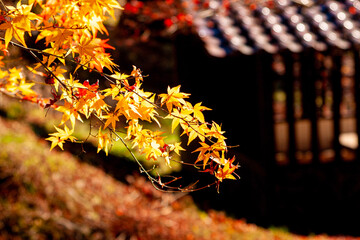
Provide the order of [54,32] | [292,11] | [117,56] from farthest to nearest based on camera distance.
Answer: [117,56] → [292,11] → [54,32]

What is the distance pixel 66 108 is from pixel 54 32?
0.29 meters

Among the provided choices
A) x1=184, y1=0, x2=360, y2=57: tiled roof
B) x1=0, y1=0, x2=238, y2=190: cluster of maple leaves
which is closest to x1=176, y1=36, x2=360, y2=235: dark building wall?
x1=184, y1=0, x2=360, y2=57: tiled roof

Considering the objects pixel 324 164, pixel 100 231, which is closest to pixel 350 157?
pixel 324 164

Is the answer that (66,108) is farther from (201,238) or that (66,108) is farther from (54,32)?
(201,238)

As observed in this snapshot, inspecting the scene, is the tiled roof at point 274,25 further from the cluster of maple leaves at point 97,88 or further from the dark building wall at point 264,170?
the cluster of maple leaves at point 97,88

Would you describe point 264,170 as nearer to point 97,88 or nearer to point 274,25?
point 274,25

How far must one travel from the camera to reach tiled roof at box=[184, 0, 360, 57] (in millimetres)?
5145

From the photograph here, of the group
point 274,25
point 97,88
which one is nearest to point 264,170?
point 274,25

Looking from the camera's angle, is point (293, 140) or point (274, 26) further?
point (293, 140)

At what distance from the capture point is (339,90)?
19.8 feet

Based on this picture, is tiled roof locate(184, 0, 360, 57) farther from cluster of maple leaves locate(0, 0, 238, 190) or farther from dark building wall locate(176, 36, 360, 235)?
cluster of maple leaves locate(0, 0, 238, 190)

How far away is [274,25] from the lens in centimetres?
554

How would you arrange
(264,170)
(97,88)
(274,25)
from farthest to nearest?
(264,170), (274,25), (97,88)

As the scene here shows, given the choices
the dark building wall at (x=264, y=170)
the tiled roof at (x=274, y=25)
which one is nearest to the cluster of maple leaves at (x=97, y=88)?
the tiled roof at (x=274, y=25)
